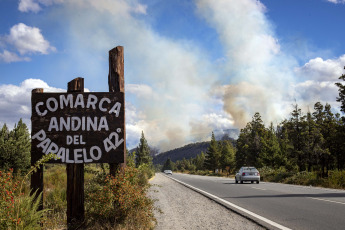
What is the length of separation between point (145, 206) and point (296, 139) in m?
51.7

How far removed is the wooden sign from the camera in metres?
6.77

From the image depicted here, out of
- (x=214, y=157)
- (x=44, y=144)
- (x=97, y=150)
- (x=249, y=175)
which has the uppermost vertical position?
(x=44, y=144)

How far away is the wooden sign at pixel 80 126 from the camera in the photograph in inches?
267

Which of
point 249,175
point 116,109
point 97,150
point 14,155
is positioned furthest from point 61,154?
point 14,155

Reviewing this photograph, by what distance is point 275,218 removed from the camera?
7.60 m

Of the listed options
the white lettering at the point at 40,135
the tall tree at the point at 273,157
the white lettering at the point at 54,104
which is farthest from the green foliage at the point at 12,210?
the tall tree at the point at 273,157

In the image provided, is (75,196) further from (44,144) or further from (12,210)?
(12,210)

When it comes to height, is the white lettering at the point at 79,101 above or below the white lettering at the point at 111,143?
above

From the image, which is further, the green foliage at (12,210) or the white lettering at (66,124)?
the white lettering at (66,124)

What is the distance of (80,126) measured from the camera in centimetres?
682

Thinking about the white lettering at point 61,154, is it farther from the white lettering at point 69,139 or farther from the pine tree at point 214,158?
the pine tree at point 214,158

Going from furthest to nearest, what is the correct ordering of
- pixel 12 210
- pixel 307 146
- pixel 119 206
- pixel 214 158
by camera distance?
1. pixel 214 158
2. pixel 307 146
3. pixel 119 206
4. pixel 12 210

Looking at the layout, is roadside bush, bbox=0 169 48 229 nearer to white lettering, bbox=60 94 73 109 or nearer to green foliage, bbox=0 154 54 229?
green foliage, bbox=0 154 54 229

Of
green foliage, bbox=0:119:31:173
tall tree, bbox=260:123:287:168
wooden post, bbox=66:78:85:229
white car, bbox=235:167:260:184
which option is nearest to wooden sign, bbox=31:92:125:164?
wooden post, bbox=66:78:85:229
